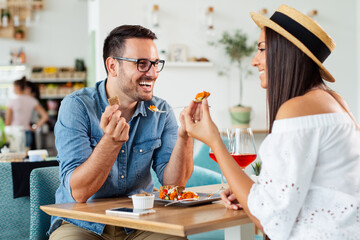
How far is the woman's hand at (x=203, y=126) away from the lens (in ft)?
5.05

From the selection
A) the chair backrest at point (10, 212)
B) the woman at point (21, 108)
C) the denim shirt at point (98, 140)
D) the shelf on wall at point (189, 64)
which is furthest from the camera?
the woman at point (21, 108)

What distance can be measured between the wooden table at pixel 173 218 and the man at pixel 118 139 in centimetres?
14

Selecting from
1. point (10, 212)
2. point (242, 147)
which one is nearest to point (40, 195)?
point (10, 212)

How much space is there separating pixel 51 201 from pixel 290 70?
1333mm

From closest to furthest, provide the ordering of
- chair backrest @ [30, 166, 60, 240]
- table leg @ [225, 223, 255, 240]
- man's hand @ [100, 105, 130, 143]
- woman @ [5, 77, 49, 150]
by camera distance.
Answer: table leg @ [225, 223, 255, 240], man's hand @ [100, 105, 130, 143], chair backrest @ [30, 166, 60, 240], woman @ [5, 77, 49, 150]

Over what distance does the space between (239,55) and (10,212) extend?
3.82 m

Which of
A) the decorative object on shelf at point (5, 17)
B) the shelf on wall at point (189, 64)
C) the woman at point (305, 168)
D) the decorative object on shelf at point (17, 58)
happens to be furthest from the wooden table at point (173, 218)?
the decorative object on shelf at point (5, 17)

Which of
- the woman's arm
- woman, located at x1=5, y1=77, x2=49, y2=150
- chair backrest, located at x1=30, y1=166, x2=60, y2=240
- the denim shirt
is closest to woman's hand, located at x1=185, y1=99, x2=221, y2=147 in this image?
the woman's arm

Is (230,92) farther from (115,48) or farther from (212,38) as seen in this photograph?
(115,48)

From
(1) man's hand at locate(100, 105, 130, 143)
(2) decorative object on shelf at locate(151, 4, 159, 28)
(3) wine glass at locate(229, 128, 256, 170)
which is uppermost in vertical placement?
(2) decorative object on shelf at locate(151, 4, 159, 28)

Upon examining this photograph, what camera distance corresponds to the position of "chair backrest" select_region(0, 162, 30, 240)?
245 centimetres

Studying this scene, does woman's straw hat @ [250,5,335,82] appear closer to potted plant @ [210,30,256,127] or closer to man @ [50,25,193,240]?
man @ [50,25,193,240]

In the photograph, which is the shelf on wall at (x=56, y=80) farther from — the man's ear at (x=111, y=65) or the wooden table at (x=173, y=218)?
the wooden table at (x=173, y=218)

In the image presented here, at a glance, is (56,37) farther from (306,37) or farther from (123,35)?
(306,37)
